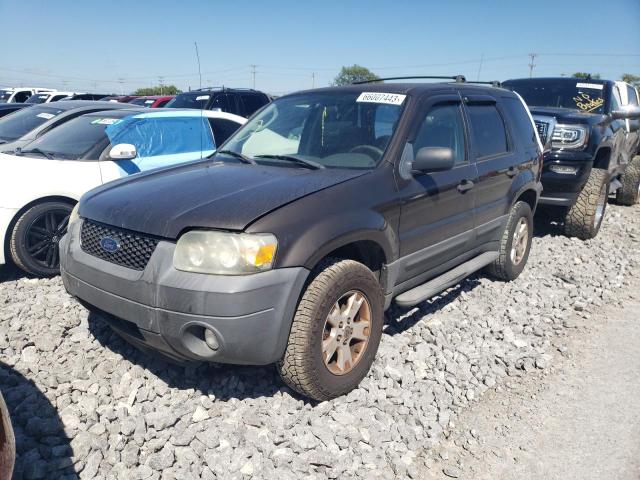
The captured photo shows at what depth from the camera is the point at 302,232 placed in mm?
2646

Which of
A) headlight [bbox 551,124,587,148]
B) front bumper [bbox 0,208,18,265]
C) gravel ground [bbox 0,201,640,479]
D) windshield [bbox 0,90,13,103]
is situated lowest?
gravel ground [bbox 0,201,640,479]

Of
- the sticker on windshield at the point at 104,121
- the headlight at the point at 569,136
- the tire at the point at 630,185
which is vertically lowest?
the tire at the point at 630,185

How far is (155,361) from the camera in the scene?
3.37m

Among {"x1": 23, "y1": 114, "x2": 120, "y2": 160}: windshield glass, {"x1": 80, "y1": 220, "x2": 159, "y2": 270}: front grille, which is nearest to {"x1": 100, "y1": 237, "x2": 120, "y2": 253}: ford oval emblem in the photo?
{"x1": 80, "y1": 220, "x2": 159, "y2": 270}: front grille

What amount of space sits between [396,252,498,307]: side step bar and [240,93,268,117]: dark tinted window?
779 cm

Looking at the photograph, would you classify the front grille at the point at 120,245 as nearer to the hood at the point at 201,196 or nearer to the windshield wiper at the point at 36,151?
the hood at the point at 201,196

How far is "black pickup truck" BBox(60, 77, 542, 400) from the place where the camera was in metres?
2.55

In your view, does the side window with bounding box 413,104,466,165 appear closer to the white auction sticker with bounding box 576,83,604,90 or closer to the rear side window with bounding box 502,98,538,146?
the rear side window with bounding box 502,98,538,146

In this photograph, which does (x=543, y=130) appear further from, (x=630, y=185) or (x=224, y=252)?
(x=224, y=252)

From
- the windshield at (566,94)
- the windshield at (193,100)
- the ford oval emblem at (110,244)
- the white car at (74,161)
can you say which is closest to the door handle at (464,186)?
the ford oval emblem at (110,244)

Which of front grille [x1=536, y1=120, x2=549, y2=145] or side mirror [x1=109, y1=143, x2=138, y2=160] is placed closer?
side mirror [x1=109, y1=143, x2=138, y2=160]

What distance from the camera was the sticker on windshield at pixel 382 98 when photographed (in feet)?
11.8

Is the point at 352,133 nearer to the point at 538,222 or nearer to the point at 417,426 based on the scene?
the point at 417,426

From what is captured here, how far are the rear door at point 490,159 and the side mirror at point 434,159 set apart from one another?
907 mm
